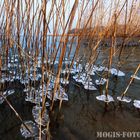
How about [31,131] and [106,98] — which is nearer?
[31,131]

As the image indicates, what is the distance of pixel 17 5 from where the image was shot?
1380 mm

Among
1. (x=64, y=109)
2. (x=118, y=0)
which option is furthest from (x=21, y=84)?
(x=118, y=0)

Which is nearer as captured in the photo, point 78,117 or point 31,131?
point 31,131

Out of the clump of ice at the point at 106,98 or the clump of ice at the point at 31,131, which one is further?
the clump of ice at the point at 106,98

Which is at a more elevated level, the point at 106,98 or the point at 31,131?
the point at 106,98

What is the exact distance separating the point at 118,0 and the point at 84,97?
3.20ft

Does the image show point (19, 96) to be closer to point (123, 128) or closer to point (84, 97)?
point (84, 97)

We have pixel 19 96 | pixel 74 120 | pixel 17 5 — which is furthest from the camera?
pixel 19 96

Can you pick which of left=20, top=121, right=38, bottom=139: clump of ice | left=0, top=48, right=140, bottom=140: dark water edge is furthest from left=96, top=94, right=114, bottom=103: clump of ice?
left=20, top=121, right=38, bottom=139: clump of ice

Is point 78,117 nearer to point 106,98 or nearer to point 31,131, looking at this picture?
point 106,98

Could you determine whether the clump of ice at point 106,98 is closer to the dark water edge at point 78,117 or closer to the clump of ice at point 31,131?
the dark water edge at point 78,117

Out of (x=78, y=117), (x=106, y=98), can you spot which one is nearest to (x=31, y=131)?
(x=78, y=117)

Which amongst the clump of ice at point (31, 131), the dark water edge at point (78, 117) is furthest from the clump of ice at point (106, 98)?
the clump of ice at point (31, 131)

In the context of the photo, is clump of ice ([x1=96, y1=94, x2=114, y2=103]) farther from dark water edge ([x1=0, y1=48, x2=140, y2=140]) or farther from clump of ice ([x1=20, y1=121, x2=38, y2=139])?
clump of ice ([x1=20, y1=121, x2=38, y2=139])
